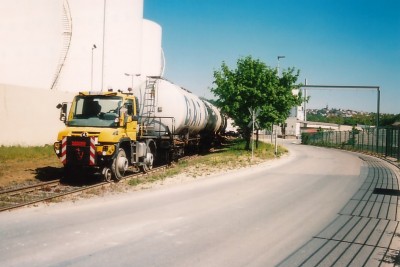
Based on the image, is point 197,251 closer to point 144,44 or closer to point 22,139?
point 22,139

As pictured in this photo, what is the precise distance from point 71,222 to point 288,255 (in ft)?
15.7

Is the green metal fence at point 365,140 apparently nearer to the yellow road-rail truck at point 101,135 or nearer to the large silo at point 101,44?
the yellow road-rail truck at point 101,135

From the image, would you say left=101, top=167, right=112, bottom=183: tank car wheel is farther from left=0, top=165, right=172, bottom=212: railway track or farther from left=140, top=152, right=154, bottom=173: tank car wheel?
left=140, top=152, right=154, bottom=173: tank car wheel

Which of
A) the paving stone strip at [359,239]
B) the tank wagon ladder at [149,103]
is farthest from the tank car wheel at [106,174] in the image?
the paving stone strip at [359,239]

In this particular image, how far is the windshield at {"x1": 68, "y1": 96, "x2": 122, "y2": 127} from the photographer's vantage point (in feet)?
40.1

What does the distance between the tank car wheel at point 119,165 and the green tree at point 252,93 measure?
13.7 meters

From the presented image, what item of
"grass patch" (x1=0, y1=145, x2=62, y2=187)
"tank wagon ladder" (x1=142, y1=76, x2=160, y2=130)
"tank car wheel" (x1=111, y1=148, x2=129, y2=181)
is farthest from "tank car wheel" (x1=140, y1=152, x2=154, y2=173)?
"grass patch" (x1=0, y1=145, x2=62, y2=187)

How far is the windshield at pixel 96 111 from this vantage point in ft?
40.1

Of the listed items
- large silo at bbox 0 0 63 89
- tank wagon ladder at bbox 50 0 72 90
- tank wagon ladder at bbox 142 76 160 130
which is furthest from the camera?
tank wagon ladder at bbox 50 0 72 90

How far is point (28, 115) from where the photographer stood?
22031 mm

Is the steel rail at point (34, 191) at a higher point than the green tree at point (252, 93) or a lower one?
lower

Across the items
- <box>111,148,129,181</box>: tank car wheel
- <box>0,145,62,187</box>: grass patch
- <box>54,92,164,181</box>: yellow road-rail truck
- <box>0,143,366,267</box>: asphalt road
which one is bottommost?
<box>0,143,366,267</box>: asphalt road

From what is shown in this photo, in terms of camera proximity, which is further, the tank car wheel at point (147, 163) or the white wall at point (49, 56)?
the white wall at point (49, 56)

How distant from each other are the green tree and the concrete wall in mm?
12204
